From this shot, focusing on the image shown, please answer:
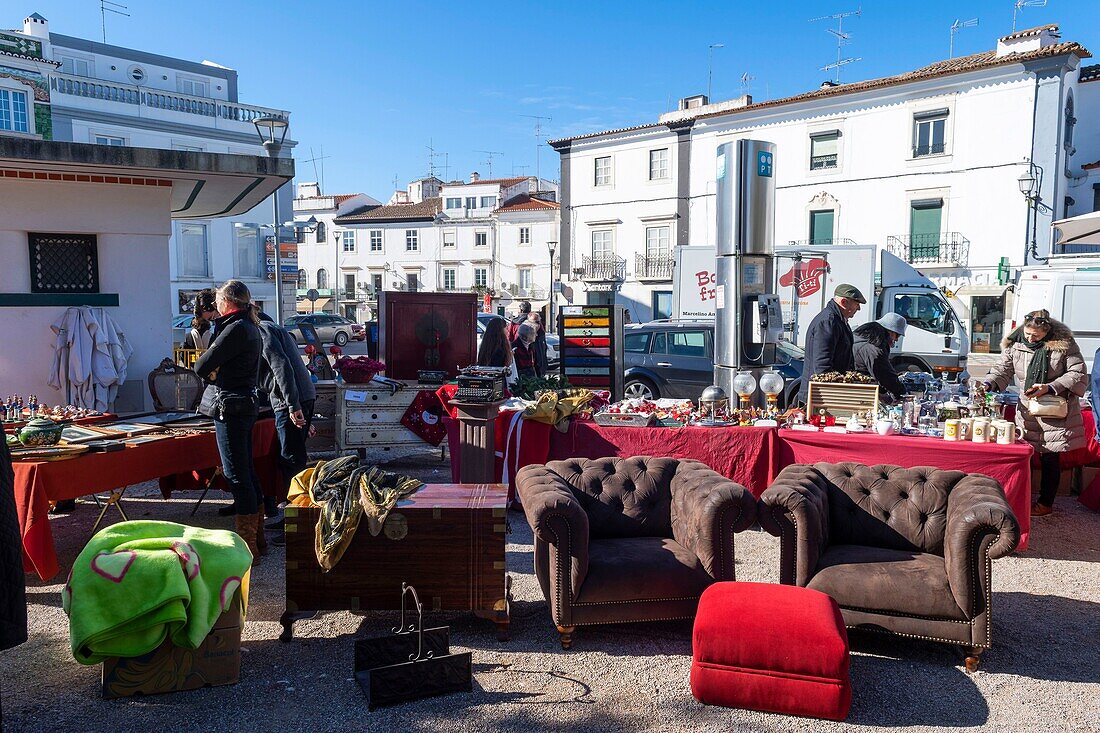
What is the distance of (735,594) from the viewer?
145 inches

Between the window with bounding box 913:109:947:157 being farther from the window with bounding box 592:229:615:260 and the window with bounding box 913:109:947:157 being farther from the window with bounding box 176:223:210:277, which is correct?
the window with bounding box 176:223:210:277

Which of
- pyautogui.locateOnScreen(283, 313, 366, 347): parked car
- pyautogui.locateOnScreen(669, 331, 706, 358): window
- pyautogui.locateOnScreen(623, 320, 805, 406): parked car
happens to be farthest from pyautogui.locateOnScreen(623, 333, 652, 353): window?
pyautogui.locateOnScreen(283, 313, 366, 347): parked car

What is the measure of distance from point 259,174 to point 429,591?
5761 millimetres

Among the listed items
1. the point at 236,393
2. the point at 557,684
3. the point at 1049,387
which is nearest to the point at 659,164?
the point at 1049,387

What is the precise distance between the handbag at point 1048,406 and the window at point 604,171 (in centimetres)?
2718

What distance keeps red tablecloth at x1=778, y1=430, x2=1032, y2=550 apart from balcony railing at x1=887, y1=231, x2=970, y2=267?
67.9 ft

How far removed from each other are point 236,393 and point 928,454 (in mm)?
4693

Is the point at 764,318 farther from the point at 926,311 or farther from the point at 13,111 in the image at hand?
the point at 13,111

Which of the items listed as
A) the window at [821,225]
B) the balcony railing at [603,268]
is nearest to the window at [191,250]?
the balcony railing at [603,268]

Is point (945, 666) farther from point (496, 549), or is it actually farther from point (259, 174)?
point (259, 174)

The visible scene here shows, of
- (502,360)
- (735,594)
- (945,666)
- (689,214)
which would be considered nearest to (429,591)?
(735,594)

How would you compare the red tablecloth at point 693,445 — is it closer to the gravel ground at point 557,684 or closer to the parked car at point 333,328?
the gravel ground at point 557,684

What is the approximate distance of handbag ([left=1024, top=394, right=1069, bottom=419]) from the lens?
6172 mm

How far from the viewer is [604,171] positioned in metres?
32.4
